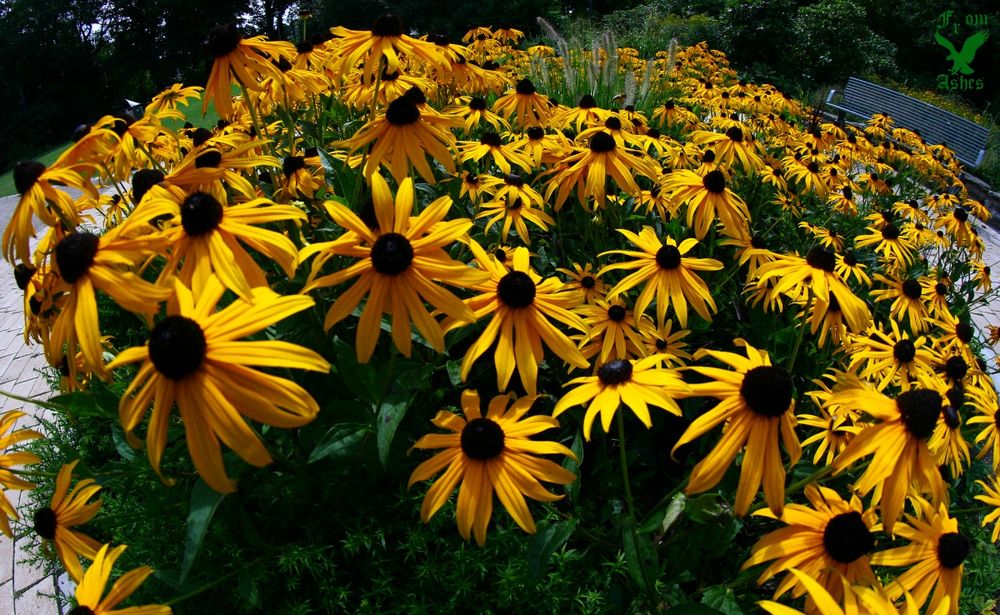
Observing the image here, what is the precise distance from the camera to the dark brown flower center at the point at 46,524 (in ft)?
5.00

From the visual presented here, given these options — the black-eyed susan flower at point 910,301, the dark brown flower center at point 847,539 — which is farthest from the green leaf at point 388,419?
the black-eyed susan flower at point 910,301

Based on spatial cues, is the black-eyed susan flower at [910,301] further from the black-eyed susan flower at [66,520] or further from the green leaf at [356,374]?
the black-eyed susan flower at [66,520]

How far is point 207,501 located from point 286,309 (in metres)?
0.61

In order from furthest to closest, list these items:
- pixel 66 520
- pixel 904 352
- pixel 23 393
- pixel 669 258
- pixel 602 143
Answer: pixel 23 393 < pixel 602 143 < pixel 904 352 < pixel 669 258 < pixel 66 520

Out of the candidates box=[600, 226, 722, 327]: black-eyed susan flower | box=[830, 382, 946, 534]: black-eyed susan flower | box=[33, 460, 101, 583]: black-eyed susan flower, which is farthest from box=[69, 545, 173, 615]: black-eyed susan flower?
box=[830, 382, 946, 534]: black-eyed susan flower

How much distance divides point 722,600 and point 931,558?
51 cm

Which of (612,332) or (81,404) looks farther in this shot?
(612,332)

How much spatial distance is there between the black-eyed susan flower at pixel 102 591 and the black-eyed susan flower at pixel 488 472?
65cm

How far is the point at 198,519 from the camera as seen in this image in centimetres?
132

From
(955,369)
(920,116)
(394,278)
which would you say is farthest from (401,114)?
(920,116)

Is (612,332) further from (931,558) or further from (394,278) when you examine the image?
(931,558)

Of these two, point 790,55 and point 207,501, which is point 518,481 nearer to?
point 207,501

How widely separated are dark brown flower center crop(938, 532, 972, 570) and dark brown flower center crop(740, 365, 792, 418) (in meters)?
0.56

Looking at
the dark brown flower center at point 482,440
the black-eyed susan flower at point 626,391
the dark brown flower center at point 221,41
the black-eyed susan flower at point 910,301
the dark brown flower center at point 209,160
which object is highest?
the dark brown flower center at point 221,41
